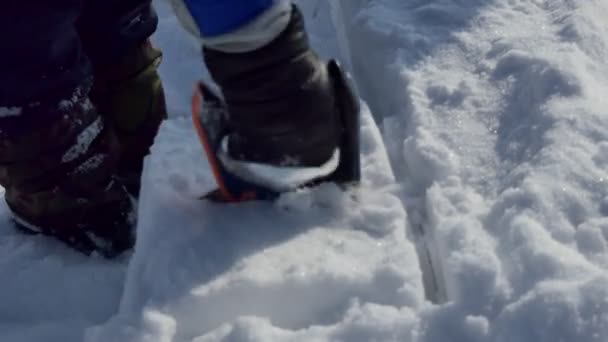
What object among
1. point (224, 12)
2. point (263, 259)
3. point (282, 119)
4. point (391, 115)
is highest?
point (224, 12)

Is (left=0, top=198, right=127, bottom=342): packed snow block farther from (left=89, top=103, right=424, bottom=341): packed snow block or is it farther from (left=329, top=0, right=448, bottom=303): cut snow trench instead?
(left=329, top=0, right=448, bottom=303): cut snow trench

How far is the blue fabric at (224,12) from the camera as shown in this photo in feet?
3.10

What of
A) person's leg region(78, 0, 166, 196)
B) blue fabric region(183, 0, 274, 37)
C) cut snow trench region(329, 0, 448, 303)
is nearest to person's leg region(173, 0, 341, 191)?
blue fabric region(183, 0, 274, 37)

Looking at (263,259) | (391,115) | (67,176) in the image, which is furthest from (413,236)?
(67,176)

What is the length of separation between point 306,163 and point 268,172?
51 millimetres

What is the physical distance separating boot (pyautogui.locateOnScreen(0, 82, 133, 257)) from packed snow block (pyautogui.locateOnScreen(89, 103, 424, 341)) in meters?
0.08

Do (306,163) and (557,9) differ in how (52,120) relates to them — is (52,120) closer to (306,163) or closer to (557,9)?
(306,163)

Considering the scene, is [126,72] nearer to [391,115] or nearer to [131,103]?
[131,103]

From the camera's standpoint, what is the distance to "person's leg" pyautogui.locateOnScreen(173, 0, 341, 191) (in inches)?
37.9

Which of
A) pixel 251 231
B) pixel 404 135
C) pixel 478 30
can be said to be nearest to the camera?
pixel 251 231

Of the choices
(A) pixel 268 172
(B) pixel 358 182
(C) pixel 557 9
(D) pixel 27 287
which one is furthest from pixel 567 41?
(D) pixel 27 287

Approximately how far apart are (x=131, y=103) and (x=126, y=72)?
0.05m

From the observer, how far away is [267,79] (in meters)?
0.99

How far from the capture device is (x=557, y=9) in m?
1.41
